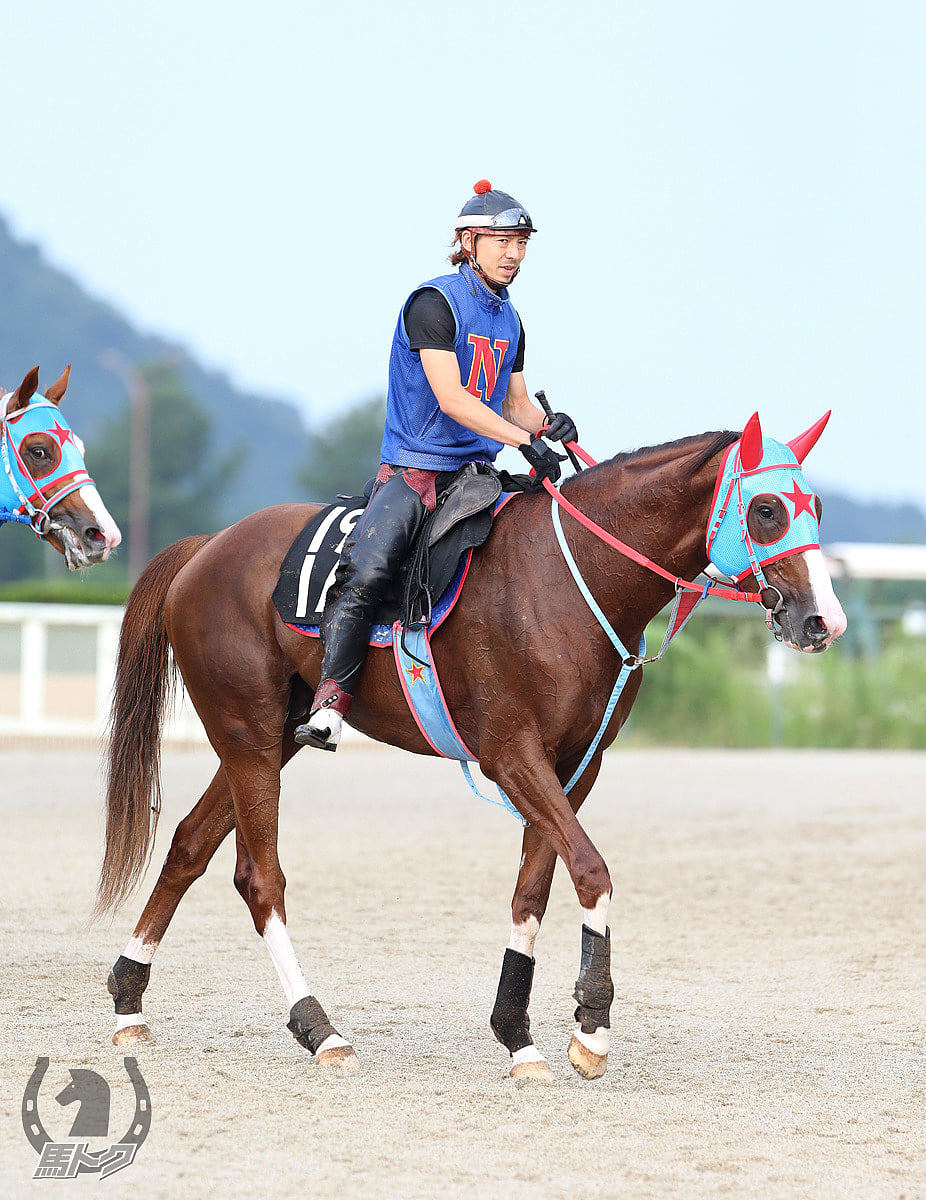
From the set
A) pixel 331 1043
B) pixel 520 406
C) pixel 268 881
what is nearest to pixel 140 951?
pixel 268 881

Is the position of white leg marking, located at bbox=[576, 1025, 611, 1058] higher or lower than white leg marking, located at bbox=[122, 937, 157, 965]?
higher

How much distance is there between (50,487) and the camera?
6672 mm

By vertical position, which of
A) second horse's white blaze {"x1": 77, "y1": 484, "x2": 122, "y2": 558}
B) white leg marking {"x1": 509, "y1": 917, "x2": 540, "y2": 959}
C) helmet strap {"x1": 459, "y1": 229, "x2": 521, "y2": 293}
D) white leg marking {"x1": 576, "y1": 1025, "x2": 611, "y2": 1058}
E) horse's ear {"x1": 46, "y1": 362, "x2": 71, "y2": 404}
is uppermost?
helmet strap {"x1": 459, "y1": 229, "x2": 521, "y2": 293}

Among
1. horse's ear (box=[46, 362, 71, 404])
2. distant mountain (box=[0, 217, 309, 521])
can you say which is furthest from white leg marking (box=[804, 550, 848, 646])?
distant mountain (box=[0, 217, 309, 521])

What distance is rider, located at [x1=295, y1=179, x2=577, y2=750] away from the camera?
5.38 meters

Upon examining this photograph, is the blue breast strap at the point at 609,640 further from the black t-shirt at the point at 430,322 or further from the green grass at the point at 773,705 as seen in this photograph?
the green grass at the point at 773,705

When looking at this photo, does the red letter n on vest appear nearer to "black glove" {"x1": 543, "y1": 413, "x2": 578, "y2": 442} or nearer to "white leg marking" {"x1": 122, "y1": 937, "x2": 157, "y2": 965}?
"black glove" {"x1": 543, "y1": 413, "x2": 578, "y2": 442}

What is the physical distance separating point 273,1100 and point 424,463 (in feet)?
7.22

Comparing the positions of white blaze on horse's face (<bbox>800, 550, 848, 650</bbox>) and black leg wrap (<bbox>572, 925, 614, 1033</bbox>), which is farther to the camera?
black leg wrap (<bbox>572, 925, 614, 1033</bbox>)

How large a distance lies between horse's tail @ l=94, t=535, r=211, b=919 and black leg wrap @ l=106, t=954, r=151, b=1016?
368 millimetres

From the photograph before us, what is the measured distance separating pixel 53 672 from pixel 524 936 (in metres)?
15.9

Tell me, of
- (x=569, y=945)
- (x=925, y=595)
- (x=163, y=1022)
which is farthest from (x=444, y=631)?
(x=925, y=595)

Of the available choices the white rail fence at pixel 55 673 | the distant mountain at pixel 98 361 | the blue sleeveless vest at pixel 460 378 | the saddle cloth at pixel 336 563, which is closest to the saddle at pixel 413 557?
the saddle cloth at pixel 336 563

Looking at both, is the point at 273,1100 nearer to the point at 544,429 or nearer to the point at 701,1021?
the point at 701,1021
